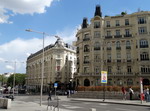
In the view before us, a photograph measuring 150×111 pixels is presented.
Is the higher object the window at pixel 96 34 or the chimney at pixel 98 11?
the chimney at pixel 98 11

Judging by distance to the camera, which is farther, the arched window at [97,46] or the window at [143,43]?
the arched window at [97,46]

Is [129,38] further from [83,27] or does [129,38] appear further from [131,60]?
[83,27]

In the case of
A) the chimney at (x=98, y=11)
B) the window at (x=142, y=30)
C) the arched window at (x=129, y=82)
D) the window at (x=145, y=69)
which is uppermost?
the chimney at (x=98, y=11)

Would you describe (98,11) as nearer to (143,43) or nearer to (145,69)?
(143,43)

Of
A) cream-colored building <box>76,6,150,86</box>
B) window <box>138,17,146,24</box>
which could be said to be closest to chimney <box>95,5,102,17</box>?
cream-colored building <box>76,6,150,86</box>

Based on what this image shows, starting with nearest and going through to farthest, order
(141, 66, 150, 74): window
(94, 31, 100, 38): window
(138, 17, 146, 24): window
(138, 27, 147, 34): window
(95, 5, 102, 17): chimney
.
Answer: (141, 66, 150, 74): window, (138, 27, 147, 34): window, (138, 17, 146, 24): window, (94, 31, 100, 38): window, (95, 5, 102, 17): chimney

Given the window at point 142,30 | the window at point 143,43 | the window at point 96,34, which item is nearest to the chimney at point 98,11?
the window at point 96,34

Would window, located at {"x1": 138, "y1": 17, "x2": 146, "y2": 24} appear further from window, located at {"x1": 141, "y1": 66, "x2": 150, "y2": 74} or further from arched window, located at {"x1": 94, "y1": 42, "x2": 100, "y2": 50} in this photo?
arched window, located at {"x1": 94, "y1": 42, "x2": 100, "y2": 50}

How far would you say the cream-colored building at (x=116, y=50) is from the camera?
4695 cm

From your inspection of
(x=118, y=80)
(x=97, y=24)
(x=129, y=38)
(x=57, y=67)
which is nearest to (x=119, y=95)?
(x=118, y=80)

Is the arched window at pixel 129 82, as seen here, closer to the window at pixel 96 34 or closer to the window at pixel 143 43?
the window at pixel 143 43

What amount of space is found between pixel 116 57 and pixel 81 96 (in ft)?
62.8

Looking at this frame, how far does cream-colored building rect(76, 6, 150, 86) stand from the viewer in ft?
154

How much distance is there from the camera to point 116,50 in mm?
49938
